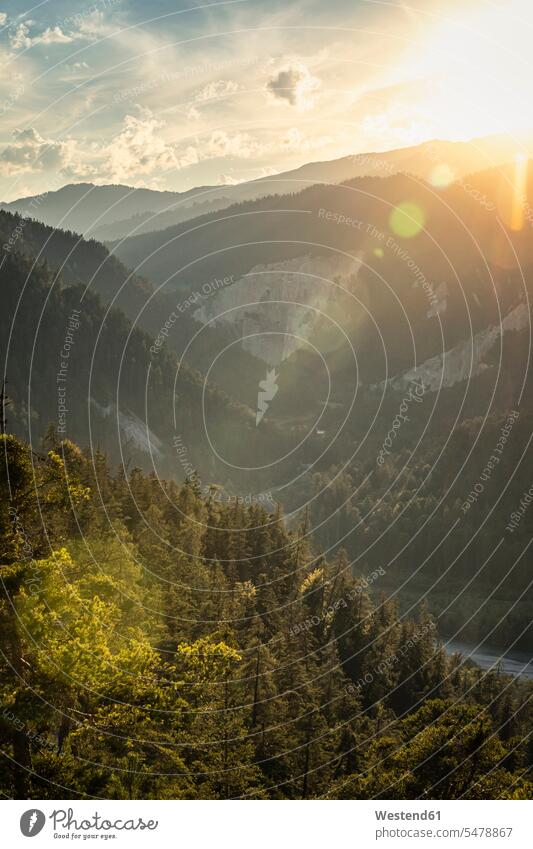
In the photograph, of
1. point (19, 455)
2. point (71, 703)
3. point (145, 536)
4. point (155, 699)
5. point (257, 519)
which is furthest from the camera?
point (257, 519)

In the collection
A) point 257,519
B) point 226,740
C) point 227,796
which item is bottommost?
point 227,796

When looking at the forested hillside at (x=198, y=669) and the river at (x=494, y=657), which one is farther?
the river at (x=494, y=657)

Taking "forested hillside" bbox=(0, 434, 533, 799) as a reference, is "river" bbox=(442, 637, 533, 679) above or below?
above

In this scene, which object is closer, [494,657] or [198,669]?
[198,669]

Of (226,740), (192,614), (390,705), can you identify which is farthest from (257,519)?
(226,740)

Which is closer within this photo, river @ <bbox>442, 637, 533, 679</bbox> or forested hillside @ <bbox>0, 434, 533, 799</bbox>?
forested hillside @ <bbox>0, 434, 533, 799</bbox>

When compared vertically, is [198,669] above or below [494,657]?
below

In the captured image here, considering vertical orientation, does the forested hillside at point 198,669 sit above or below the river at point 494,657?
below

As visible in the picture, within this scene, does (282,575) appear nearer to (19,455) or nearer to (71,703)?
(71,703)
